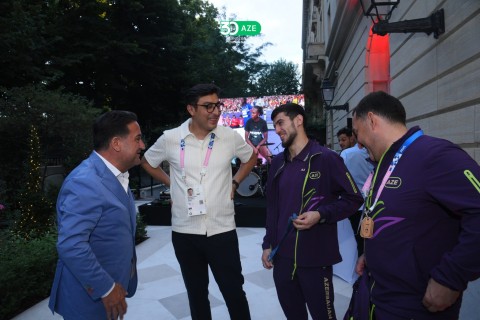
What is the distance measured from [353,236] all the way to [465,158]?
3.59 metres

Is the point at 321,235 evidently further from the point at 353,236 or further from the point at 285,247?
the point at 353,236

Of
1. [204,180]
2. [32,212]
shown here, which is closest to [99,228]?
[204,180]

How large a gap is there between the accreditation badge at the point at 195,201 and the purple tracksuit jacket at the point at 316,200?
639 millimetres

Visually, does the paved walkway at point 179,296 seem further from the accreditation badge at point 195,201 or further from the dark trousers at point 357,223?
the accreditation badge at point 195,201

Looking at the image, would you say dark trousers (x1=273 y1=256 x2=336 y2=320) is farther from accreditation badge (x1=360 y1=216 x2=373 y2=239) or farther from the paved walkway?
the paved walkway

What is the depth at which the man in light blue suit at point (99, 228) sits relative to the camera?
1859 millimetres

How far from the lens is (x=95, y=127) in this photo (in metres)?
2.18

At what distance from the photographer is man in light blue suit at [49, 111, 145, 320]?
186cm

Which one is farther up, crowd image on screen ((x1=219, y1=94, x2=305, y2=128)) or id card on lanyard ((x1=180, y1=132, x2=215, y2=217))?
crowd image on screen ((x1=219, y1=94, x2=305, y2=128))

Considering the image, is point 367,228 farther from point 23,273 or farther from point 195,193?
point 23,273

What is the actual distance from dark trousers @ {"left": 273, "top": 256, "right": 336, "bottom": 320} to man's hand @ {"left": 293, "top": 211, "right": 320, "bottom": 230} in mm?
330

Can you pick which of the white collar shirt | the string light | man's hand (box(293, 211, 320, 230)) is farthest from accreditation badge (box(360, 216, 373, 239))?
the string light

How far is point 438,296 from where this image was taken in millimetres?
1492

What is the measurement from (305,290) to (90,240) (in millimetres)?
1454
